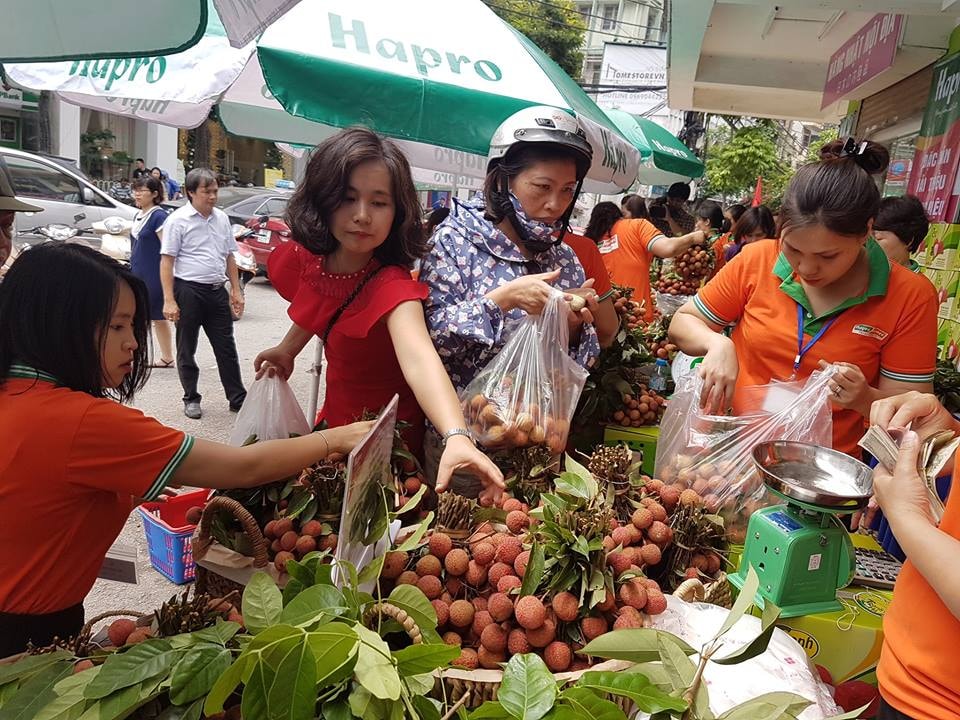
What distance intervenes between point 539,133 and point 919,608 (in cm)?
155

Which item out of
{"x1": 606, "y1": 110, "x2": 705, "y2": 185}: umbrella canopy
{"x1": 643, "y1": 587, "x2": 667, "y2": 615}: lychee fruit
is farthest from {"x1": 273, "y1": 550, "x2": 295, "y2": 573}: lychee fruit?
{"x1": 606, "y1": 110, "x2": 705, "y2": 185}: umbrella canopy

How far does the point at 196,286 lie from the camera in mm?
5504

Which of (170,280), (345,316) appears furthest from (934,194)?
(170,280)

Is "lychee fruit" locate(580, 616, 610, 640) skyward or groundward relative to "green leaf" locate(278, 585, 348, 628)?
groundward

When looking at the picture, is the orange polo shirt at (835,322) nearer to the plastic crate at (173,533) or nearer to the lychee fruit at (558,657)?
the lychee fruit at (558,657)

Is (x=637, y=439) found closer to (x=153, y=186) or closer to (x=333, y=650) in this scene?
(x=333, y=650)

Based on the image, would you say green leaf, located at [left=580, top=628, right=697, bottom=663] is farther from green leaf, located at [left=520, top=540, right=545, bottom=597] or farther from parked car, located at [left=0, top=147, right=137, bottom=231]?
parked car, located at [left=0, top=147, right=137, bottom=231]

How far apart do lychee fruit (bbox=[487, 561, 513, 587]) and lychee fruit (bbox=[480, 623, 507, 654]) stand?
0.35 ft

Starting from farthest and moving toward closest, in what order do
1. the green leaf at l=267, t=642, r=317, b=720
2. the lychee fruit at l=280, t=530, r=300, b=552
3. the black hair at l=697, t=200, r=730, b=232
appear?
1. the black hair at l=697, t=200, r=730, b=232
2. the lychee fruit at l=280, t=530, r=300, b=552
3. the green leaf at l=267, t=642, r=317, b=720

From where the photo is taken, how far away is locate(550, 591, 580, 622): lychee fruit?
1380mm

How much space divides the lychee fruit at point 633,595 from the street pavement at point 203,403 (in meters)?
1.72

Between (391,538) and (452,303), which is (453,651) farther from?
(452,303)

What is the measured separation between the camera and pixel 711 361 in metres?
2.05

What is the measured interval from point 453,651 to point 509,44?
274cm
